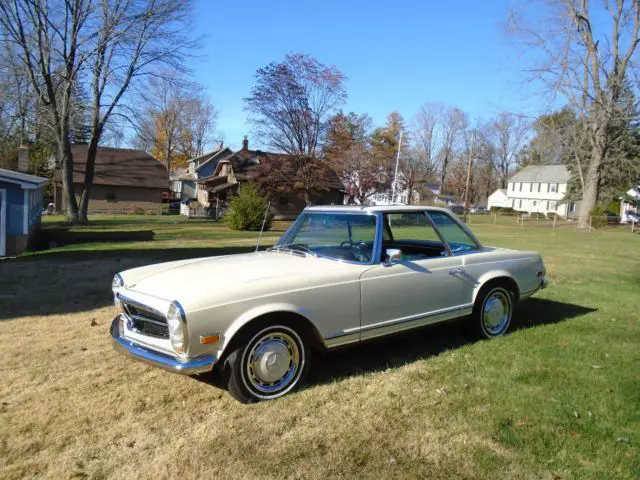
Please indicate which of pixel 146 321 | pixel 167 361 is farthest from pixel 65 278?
pixel 167 361

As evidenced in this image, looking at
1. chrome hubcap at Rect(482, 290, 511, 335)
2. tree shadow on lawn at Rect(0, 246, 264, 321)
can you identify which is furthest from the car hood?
tree shadow on lawn at Rect(0, 246, 264, 321)

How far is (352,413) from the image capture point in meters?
3.75

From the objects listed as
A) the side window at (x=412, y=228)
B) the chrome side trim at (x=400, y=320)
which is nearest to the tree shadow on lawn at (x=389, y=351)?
the chrome side trim at (x=400, y=320)

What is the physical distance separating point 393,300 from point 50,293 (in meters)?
6.00

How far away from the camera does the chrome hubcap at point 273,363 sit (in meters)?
3.85

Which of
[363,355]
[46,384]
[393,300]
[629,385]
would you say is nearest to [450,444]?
[393,300]

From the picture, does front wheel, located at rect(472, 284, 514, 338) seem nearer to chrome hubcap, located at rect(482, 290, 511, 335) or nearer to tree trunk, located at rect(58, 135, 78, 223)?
chrome hubcap, located at rect(482, 290, 511, 335)

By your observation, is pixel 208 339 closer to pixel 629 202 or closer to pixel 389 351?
pixel 389 351

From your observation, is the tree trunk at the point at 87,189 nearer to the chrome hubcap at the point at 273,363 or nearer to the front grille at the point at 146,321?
the front grille at the point at 146,321

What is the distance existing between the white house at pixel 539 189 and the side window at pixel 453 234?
242 feet

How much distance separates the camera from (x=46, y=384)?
421 cm

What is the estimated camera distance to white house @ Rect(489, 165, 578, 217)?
74.8m

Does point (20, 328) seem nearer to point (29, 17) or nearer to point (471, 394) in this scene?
point (471, 394)

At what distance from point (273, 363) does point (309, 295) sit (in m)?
0.61
